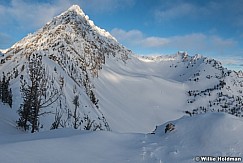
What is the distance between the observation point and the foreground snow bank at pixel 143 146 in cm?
1062

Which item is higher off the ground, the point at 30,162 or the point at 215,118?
the point at 215,118

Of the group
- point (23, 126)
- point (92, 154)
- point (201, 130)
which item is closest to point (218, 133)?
point (201, 130)

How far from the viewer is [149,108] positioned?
637 ft

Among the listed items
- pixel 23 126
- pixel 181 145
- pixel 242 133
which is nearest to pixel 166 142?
pixel 181 145

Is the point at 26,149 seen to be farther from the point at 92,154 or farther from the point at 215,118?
the point at 215,118

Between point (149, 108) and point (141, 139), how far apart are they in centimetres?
18104

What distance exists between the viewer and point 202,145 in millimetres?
12031

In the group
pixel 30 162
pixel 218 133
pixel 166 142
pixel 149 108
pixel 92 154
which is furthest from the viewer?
pixel 149 108

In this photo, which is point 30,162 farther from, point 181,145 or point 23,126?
point 23,126

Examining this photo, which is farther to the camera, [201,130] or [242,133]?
[201,130]

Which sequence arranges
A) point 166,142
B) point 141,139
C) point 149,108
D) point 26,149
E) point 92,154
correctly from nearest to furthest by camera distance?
point 26,149
point 92,154
point 166,142
point 141,139
point 149,108

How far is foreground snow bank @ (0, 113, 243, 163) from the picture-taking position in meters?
10.6

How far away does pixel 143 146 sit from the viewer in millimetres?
13359

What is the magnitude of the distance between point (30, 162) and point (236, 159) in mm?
7972
